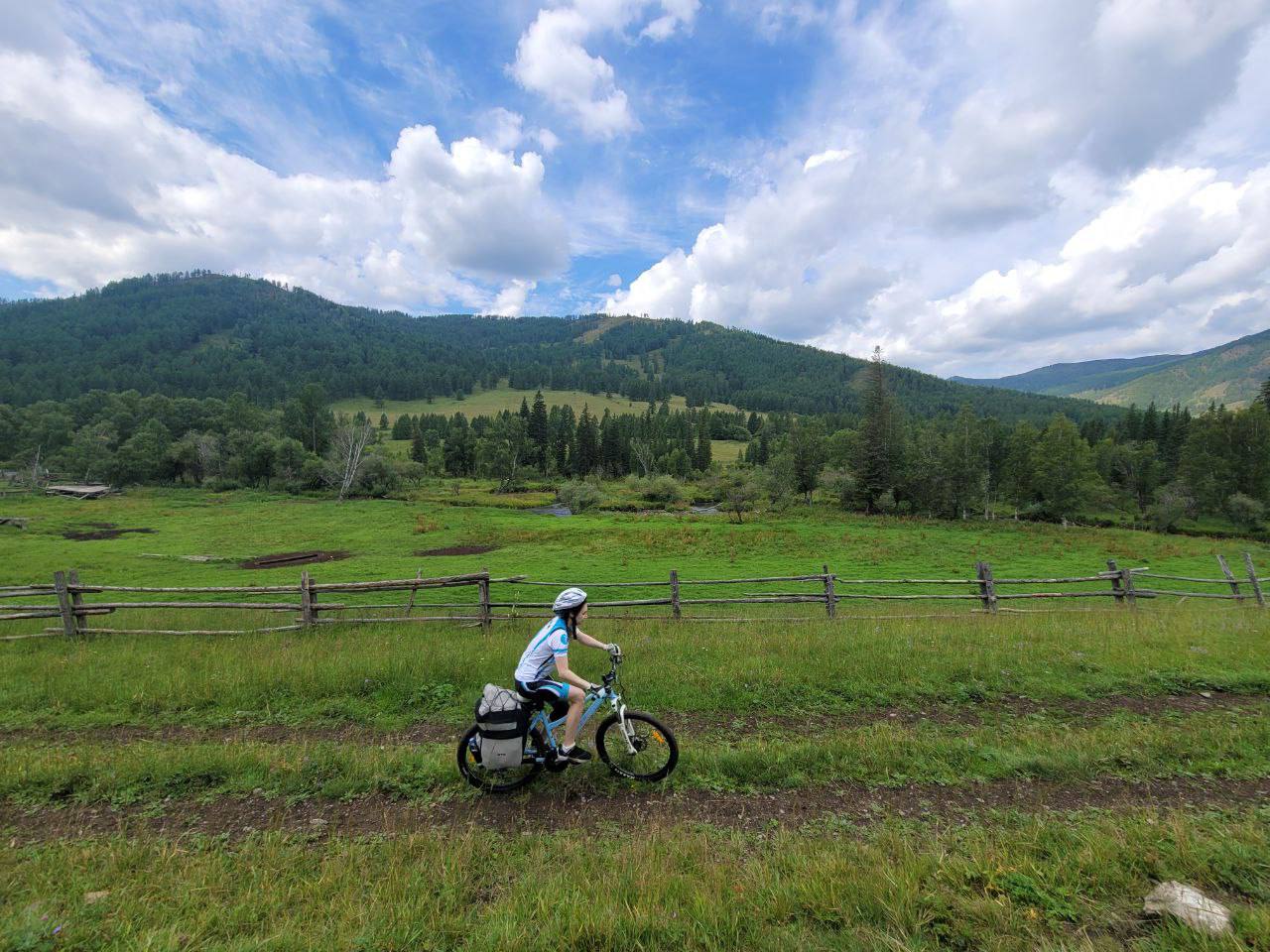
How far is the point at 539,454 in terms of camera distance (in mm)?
100062

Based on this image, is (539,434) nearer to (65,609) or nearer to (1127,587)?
(65,609)

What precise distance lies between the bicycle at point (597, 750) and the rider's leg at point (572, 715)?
0.39 feet

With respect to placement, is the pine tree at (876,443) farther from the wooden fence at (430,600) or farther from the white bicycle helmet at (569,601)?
the white bicycle helmet at (569,601)

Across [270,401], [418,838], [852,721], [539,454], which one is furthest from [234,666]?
[270,401]

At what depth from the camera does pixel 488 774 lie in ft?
19.1

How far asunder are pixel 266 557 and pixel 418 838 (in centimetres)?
3222

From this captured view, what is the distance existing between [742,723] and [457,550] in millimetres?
29595

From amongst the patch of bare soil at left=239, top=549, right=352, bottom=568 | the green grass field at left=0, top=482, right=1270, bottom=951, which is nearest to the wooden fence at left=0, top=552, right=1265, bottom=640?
the green grass field at left=0, top=482, right=1270, bottom=951

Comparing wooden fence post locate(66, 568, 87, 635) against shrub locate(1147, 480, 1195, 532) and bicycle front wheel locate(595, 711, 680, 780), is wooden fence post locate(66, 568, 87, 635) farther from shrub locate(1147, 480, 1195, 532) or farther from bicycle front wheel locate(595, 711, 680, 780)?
shrub locate(1147, 480, 1195, 532)

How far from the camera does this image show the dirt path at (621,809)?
500cm

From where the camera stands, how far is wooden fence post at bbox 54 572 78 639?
37.6 feet

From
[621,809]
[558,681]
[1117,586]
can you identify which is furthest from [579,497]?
[621,809]

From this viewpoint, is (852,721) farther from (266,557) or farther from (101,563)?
(101,563)

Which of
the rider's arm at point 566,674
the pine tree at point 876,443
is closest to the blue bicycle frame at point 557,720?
the rider's arm at point 566,674
